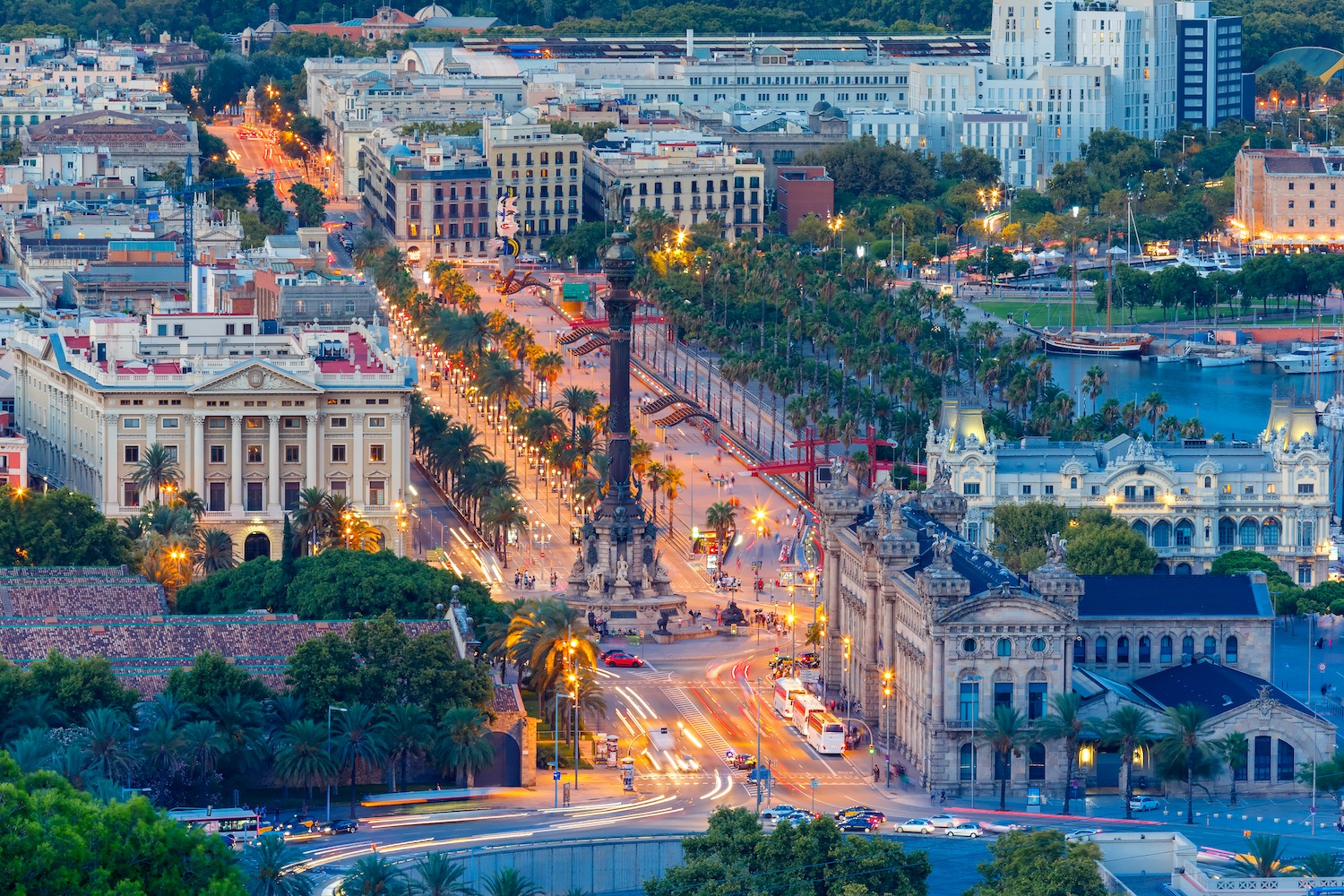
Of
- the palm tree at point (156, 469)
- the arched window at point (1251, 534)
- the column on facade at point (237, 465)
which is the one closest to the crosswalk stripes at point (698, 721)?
the column on facade at point (237, 465)

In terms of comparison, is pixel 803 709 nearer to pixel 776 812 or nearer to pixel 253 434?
pixel 776 812

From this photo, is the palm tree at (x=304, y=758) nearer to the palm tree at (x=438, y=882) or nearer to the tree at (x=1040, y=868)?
the palm tree at (x=438, y=882)

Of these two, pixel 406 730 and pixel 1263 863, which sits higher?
pixel 406 730

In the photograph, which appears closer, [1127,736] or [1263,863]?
[1263,863]

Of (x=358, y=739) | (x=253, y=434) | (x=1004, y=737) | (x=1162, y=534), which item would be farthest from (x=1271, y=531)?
(x=358, y=739)

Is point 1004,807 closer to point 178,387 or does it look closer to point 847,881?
point 847,881

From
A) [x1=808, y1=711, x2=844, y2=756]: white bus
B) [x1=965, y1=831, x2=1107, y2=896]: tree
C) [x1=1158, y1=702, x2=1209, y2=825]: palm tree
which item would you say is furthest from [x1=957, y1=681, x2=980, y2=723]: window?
[x1=965, y1=831, x2=1107, y2=896]: tree

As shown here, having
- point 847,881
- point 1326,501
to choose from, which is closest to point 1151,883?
point 847,881
